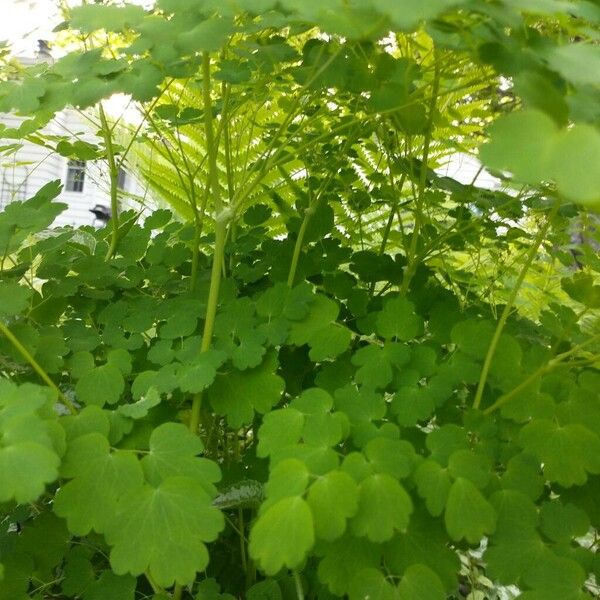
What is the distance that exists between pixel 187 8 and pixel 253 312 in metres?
0.33

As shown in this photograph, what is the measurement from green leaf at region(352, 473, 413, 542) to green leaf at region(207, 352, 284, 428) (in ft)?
0.59

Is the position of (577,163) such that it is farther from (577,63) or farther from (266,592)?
(266,592)

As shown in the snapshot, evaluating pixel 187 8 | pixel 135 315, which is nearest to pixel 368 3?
pixel 187 8

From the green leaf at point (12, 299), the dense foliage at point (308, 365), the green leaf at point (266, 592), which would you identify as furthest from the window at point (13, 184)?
the green leaf at point (266, 592)

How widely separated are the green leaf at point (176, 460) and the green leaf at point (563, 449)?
0.30 meters

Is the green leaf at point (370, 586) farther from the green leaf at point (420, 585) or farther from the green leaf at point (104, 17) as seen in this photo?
the green leaf at point (104, 17)

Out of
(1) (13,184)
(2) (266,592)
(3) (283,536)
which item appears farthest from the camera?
(1) (13,184)

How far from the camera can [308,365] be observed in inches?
30.0

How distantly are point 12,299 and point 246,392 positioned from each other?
0.28 meters

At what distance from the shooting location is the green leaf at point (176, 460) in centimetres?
53

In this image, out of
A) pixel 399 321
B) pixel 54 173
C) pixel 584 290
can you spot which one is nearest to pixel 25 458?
pixel 399 321

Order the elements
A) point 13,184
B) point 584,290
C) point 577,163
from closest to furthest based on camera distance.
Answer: point 577,163, point 584,290, point 13,184

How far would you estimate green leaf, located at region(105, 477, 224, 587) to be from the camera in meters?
0.48

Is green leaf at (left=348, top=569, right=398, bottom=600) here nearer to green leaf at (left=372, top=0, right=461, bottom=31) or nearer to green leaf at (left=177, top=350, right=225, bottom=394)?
green leaf at (left=177, top=350, right=225, bottom=394)
